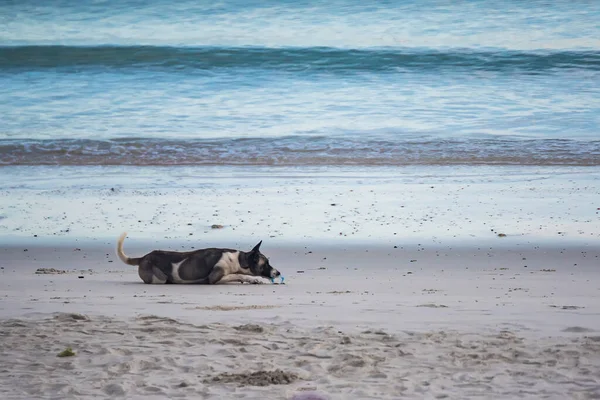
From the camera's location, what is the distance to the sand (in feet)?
16.1

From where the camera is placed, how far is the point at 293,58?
3212 cm

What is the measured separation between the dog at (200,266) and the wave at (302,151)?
28.5ft

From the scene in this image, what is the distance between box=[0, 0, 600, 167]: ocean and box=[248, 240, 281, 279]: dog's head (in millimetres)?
8721

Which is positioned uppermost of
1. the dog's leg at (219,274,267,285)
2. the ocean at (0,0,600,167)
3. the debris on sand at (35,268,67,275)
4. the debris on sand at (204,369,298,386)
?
the ocean at (0,0,600,167)

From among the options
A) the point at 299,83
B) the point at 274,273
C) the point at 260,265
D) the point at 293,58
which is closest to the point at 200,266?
the point at 260,265

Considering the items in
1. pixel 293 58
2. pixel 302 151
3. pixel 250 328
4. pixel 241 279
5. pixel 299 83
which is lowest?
pixel 241 279

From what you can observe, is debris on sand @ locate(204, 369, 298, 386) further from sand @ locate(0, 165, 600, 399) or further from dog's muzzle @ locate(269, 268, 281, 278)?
dog's muzzle @ locate(269, 268, 281, 278)

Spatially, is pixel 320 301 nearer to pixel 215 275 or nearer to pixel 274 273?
pixel 274 273

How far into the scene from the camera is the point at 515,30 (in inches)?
1373

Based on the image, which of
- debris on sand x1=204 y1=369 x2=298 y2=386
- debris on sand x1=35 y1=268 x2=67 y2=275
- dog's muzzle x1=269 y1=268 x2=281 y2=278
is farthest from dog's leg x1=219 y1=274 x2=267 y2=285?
debris on sand x1=204 y1=369 x2=298 y2=386

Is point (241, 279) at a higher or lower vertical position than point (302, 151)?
lower

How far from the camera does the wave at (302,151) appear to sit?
17.3 meters

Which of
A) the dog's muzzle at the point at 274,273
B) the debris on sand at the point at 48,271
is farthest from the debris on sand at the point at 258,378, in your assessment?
the debris on sand at the point at 48,271

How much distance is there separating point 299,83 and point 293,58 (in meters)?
3.22
